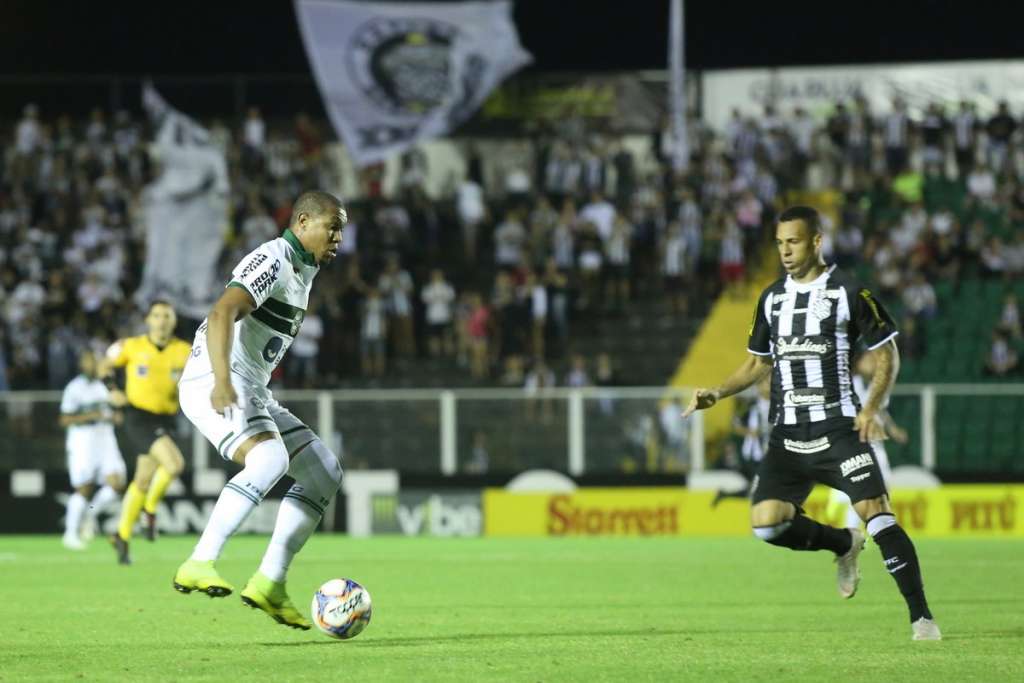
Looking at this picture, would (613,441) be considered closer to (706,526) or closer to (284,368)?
(706,526)

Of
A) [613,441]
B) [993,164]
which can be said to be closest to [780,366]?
[613,441]

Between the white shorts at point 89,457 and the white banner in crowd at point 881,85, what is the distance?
57.5 ft

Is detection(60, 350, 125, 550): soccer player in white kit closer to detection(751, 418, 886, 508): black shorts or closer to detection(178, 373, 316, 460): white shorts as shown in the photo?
detection(178, 373, 316, 460): white shorts

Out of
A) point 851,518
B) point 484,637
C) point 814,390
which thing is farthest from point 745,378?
point 851,518

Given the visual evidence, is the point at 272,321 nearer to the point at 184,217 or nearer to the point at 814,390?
the point at 814,390

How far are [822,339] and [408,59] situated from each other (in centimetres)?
2147

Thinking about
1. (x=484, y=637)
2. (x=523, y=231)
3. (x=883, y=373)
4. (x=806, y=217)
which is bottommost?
(x=484, y=637)

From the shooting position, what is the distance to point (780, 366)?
32.7 ft

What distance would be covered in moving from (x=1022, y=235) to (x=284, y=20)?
20.4 metres

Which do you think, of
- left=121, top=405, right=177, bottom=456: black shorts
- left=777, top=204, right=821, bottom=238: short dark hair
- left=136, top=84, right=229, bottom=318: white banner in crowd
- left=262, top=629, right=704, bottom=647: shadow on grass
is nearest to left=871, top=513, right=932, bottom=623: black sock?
left=262, top=629, right=704, bottom=647: shadow on grass

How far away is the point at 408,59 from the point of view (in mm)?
30438

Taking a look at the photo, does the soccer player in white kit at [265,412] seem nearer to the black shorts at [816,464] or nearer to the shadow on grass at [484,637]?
the shadow on grass at [484,637]

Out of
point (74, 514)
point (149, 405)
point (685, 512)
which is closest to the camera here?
point (149, 405)

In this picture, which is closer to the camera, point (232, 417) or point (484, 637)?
point (232, 417)
